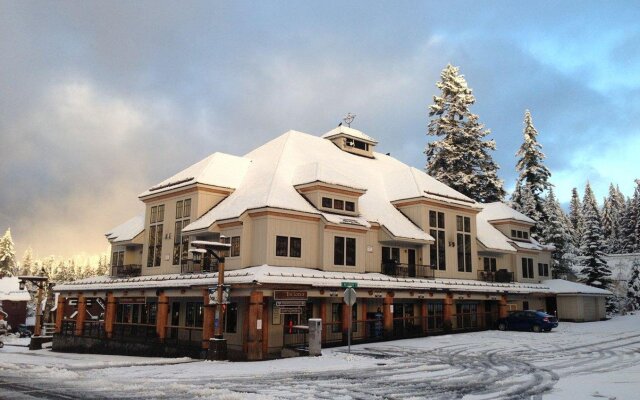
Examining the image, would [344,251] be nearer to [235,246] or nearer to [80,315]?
[235,246]

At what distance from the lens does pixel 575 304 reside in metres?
48.8

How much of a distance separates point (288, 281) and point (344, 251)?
7535 millimetres

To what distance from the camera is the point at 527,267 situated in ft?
162

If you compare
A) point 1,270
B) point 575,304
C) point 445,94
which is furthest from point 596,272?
point 1,270

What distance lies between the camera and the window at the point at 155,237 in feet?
124

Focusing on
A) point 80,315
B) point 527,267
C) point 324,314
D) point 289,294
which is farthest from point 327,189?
point 527,267

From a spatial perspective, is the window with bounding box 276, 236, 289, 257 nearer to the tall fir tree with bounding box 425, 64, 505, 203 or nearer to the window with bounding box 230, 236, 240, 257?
the window with bounding box 230, 236, 240, 257

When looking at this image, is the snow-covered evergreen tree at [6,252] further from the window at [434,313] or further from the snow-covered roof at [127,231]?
the window at [434,313]

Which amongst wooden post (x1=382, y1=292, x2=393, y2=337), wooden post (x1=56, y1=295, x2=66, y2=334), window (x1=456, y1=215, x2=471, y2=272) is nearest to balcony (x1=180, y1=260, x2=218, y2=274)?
wooden post (x1=382, y1=292, x2=393, y2=337)

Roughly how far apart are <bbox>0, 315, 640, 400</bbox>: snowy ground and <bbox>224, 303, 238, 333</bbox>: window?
17.9 feet

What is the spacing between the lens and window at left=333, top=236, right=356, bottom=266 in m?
32.7

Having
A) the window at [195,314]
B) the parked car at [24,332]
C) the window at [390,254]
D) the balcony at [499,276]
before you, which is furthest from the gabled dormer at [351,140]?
the parked car at [24,332]

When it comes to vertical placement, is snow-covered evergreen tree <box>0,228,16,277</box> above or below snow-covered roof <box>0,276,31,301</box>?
above

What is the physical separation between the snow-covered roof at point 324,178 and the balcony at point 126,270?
847cm
